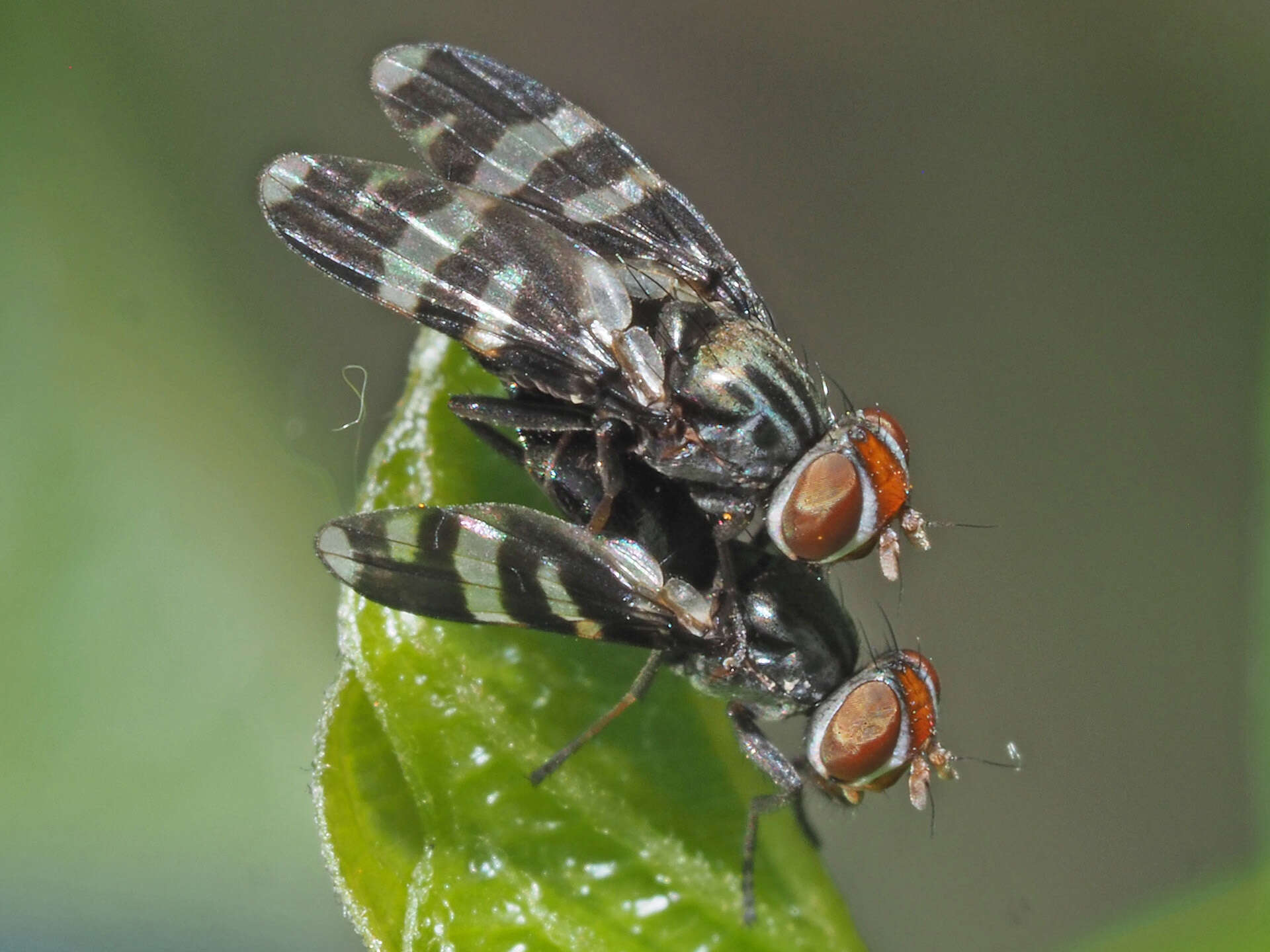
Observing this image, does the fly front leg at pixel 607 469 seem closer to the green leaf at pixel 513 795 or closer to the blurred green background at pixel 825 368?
the green leaf at pixel 513 795

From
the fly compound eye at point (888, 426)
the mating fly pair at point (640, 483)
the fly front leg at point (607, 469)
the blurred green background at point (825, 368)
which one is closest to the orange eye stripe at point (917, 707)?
the mating fly pair at point (640, 483)

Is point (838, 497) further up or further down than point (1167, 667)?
further up

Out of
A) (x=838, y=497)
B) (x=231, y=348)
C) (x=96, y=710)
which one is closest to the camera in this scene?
(x=838, y=497)

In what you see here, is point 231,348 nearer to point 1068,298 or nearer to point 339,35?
point 339,35

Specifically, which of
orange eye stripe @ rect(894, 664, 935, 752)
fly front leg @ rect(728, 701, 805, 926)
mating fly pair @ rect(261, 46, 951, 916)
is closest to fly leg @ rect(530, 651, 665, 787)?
mating fly pair @ rect(261, 46, 951, 916)

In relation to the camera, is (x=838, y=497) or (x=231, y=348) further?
(x=231, y=348)

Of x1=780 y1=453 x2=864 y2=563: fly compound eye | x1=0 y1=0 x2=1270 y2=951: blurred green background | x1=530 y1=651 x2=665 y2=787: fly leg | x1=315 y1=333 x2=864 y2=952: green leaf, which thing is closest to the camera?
x1=315 y1=333 x2=864 y2=952: green leaf

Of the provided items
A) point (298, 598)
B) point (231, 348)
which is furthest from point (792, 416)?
point (231, 348)

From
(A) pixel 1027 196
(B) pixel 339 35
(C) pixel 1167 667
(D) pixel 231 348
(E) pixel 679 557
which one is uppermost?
(B) pixel 339 35

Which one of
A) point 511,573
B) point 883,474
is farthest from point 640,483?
point 883,474

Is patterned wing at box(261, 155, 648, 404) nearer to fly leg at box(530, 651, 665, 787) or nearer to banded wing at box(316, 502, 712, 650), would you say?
banded wing at box(316, 502, 712, 650)
